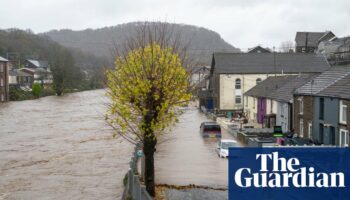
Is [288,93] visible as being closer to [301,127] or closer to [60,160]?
[301,127]

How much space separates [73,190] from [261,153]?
1361cm

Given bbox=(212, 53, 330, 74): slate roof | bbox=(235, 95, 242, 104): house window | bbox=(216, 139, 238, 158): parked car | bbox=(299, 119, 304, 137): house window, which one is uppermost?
bbox=(212, 53, 330, 74): slate roof

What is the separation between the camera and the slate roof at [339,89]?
23.5 m

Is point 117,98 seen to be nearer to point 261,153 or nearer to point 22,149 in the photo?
point 261,153

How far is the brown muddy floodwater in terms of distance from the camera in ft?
69.1

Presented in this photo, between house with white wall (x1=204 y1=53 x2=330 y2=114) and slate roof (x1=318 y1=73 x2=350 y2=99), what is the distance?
31.2 m

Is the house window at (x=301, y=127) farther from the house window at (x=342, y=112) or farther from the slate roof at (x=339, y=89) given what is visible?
the house window at (x=342, y=112)

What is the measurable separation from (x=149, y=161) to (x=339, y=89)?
1292cm

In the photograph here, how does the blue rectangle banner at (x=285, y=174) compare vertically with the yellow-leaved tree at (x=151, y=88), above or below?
below

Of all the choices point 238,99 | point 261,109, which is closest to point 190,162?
point 261,109

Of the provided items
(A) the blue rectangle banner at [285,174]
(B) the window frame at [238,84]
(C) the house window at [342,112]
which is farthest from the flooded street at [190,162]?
(B) the window frame at [238,84]

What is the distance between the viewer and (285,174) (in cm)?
928

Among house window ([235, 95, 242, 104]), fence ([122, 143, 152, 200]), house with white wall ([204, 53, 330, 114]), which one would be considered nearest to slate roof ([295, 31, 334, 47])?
house with white wall ([204, 53, 330, 114])

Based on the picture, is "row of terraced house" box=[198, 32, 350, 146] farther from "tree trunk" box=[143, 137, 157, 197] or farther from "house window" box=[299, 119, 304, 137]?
"tree trunk" box=[143, 137, 157, 197]
